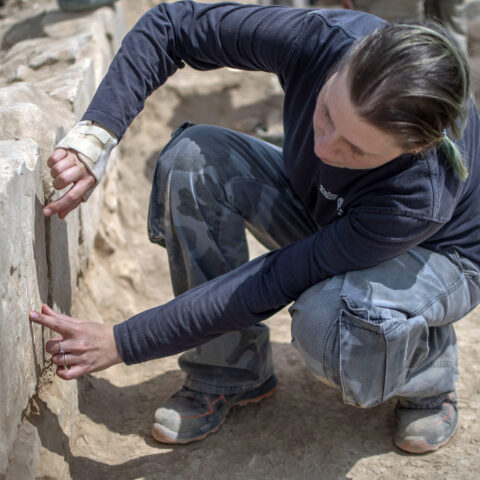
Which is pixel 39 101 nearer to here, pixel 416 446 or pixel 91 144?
pixel 91 144

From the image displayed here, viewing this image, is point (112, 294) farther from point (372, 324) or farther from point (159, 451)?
point (372, 324)

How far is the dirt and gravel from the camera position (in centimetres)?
157

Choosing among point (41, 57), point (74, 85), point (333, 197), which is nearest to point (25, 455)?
point (333, 197)

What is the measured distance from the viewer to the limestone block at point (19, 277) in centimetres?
121

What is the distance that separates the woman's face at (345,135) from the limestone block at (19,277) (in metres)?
0.61

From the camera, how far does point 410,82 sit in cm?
110

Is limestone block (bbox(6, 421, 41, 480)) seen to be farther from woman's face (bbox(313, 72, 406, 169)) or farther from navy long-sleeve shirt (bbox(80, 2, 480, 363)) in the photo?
woman's face (bbox(313, 72, 406, 169))

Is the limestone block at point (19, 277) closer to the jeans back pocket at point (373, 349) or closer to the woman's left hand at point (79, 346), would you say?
the woman's left hand at point (79, 346)

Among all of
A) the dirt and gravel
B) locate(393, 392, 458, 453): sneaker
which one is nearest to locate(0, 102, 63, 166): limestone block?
the dirt and gravel

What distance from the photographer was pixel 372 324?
1.36 metres

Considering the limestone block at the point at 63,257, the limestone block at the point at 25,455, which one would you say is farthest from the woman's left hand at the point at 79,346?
the limestone block at the point at 63,257

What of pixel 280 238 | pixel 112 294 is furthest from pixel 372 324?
pixel 112 294

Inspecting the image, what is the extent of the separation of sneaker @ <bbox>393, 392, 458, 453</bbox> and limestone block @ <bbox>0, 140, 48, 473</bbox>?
92 centimetres

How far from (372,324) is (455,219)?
0.34 m
